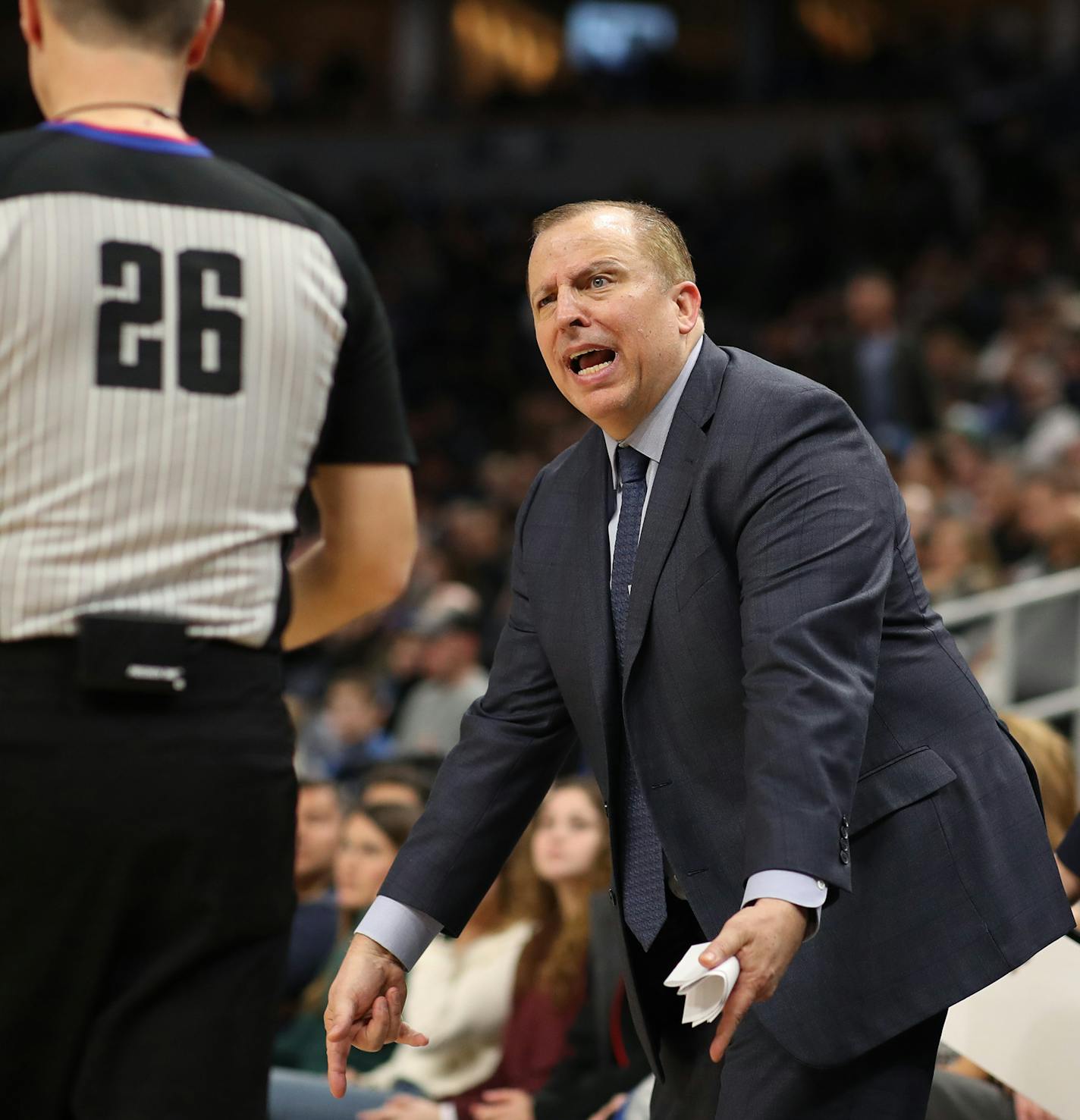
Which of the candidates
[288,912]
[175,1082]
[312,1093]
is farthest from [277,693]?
[312,1093]

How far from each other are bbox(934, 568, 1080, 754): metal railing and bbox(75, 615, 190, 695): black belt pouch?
447cm

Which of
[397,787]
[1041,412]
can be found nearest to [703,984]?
[397,787]

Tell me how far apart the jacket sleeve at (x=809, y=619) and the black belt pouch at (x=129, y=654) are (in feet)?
2.17

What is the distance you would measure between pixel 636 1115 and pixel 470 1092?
0.76 metres

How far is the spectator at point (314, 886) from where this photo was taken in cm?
486

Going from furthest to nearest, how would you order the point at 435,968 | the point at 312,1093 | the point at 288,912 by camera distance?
the point at 435,968 → the point at 312,1093 → the point at 288,912

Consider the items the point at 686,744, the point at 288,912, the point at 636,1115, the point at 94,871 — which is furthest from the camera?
the point at 636,1115

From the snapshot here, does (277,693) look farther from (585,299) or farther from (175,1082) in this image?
(585,299)

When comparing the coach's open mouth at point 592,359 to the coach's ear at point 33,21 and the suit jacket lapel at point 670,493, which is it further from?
the coach's ear at point 33,21

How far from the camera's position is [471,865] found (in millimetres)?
2354

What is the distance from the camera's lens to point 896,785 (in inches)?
83.6

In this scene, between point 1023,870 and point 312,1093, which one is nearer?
point 1023,870

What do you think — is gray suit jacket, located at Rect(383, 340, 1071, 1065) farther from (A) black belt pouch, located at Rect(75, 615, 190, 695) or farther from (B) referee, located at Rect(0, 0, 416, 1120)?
(A) black belt pouch, located at Rect(75, 615, 190, 695)

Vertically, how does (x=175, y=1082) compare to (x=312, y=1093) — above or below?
above
